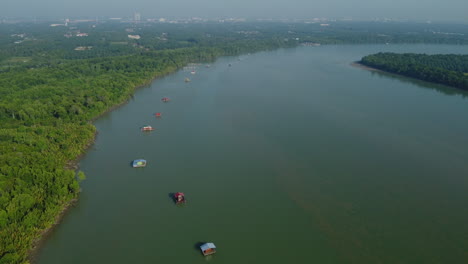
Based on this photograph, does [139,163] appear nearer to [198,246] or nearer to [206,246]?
[198,246]

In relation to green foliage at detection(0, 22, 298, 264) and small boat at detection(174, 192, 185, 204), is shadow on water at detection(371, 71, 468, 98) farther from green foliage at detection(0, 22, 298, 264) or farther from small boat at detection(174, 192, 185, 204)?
small boat at detection(174, 192, 185, 204)

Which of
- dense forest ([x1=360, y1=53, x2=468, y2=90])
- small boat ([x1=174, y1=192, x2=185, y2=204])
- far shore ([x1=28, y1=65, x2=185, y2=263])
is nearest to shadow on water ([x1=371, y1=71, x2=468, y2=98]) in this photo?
dense forest ([x1=360, y1=53, x2=468, y2=90])

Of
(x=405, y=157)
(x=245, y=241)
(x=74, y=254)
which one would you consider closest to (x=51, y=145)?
(x=74, y=254)

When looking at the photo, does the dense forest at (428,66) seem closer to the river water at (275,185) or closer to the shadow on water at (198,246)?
the river water at (275,185)

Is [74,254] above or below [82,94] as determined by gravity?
below

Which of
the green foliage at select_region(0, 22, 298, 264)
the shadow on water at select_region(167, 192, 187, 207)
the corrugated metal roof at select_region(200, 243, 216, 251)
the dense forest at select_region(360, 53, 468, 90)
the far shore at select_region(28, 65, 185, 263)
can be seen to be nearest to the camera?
the far shore at select_region(28, 65, 185, 263)

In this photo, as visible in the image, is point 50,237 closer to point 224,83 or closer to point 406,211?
point 406,211
